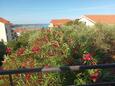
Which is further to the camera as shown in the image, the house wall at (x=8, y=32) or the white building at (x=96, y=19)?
the house wall at (x=8, y=32)

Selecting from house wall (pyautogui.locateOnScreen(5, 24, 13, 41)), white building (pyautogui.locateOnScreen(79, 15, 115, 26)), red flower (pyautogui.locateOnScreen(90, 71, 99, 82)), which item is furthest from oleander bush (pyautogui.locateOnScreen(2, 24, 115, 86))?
house wall (pyautogui.locateOnScreen(5, 24, 13, 41))

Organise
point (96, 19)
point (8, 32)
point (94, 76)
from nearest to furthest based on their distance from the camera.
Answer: point (94, 76) < point (96, 19) < point (8, 32)

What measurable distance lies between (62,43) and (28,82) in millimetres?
2790

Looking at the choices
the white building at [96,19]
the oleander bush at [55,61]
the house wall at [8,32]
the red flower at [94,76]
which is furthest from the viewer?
the house wall at [8,32]

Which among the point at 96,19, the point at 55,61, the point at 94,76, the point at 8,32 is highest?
the point at 55,61

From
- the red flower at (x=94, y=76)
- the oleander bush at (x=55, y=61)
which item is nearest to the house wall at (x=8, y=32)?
the oleander bush at (x=55, y=61)

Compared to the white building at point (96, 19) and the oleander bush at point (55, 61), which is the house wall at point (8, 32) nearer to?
the white building at point (96, 19)

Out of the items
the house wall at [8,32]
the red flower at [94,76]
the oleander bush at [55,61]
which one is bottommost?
the house wall at [8,32]

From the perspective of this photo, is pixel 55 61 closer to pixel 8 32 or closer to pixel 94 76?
pixel 94 76

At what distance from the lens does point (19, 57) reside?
9805 mm

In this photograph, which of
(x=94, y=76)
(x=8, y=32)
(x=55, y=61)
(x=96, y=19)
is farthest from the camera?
(x=8, y=32)

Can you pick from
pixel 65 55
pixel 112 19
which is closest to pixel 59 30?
pixel 65 55

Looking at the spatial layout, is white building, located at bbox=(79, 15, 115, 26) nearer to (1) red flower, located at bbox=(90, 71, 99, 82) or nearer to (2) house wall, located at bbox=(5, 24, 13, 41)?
(2) house wall, located at bbox=(5, 24, 13, 41)

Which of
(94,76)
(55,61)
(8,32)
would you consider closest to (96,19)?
(8,32)
